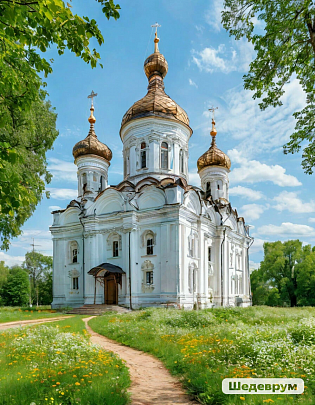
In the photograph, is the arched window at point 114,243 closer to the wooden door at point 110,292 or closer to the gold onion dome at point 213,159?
the wooden door at point 110,292

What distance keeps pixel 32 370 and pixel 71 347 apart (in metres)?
1.22

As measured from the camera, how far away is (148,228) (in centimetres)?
2353

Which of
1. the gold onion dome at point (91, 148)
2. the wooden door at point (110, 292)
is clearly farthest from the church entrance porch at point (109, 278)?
the gold onion dome at point (91, 148)

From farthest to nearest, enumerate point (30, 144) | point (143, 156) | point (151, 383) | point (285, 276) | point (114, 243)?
point (285, 276) < point (143, 156) < point (114, 243) < point (30, 144) < point (151, 383)

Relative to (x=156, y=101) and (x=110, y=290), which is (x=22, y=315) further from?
(x=156, y=101)

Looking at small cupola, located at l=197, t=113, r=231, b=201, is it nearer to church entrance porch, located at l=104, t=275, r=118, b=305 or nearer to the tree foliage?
the tree foliage

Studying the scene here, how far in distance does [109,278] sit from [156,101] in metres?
14.2

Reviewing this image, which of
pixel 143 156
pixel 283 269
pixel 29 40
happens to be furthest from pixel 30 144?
pixel 283 269

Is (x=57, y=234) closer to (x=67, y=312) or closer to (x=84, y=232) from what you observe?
(x=84, y=232)

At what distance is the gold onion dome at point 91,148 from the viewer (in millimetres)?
30734

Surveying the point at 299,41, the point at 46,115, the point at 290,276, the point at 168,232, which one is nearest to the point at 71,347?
the point at 299,41

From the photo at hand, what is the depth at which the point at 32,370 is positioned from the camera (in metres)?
6.10

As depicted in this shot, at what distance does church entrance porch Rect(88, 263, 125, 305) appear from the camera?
917 inches

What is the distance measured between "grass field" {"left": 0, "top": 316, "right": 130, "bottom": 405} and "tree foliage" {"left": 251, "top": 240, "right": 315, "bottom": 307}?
3514cm
